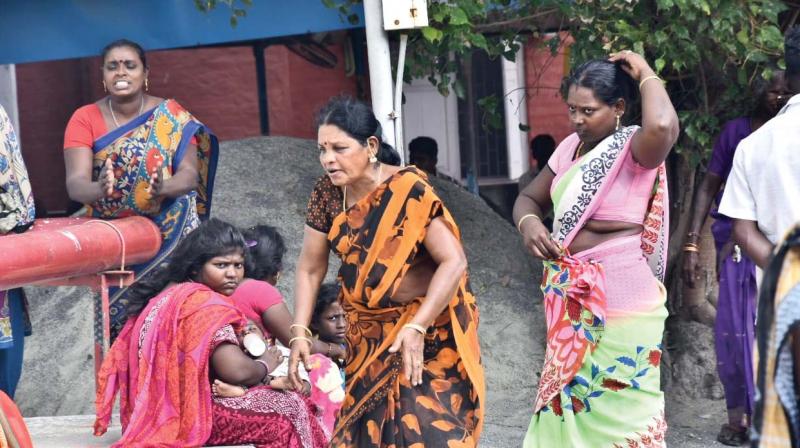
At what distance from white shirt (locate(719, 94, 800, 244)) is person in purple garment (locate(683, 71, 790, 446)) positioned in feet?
8.13

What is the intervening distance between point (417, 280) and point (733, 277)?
8.31ft

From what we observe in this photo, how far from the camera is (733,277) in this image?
6.35m

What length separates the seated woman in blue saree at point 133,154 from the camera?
5871mm

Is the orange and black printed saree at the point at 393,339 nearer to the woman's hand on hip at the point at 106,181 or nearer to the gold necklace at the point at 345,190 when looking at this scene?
the gold necklace at the point at 345,190

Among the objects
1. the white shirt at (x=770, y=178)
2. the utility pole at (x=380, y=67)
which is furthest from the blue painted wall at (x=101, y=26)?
the white shirt at (x=770, y=178)

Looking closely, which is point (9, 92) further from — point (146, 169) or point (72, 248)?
point (72, 248)

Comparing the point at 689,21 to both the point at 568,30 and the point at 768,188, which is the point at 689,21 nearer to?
the point at 568,30

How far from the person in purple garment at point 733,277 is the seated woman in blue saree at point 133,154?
2513 millimetres

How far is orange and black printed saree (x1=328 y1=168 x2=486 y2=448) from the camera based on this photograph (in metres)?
4.27

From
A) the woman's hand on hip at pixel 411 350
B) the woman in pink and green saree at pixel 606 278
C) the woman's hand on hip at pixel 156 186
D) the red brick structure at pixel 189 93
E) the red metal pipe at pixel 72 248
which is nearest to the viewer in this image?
the woman's hand on hip at pixel 411 350

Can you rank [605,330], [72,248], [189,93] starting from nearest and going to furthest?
[605,330], [72,248], [189,93]

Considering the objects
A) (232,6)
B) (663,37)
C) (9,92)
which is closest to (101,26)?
(232,6)

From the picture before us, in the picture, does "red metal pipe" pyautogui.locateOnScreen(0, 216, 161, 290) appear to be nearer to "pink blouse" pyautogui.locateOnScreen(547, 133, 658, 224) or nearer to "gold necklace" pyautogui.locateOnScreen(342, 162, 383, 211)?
"gold necklace" pyautogui.locateOnScreen(342, 162, 383, 211)

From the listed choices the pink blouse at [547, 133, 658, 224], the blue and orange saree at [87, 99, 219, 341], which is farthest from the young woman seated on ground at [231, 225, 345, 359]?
the pink blouse at [547, 133, 658, 224]
